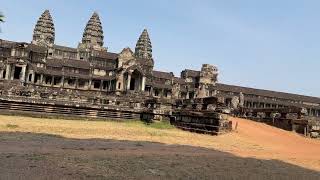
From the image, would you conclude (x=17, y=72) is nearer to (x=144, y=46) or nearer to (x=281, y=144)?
(x=144, y=46)

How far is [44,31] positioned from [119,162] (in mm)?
98278

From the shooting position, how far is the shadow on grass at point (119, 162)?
10.8 m

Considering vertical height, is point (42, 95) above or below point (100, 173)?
above

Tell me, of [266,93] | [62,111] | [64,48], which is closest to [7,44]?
[64,48]

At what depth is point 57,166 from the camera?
37.0 feet

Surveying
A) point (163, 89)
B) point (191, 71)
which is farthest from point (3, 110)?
point (191, 71)

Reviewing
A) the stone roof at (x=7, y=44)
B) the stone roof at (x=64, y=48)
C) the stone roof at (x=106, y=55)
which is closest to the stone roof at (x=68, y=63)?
the stone roof at (x=106, y=55)

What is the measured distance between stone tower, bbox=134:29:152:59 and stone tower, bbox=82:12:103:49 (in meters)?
9.48

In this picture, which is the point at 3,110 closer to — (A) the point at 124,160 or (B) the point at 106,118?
(B) the point at 106,118

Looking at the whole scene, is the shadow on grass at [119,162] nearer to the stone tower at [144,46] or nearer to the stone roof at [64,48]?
the stone roof at [64,48]

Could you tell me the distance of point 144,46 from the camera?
110 meters

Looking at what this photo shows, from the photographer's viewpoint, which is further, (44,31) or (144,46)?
(144,46)

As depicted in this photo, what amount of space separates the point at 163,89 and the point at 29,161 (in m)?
74.4

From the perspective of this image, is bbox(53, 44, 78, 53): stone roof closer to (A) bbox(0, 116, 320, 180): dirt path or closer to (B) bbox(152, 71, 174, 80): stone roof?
(B) bbox(152, 71, 174, 80): stone roof
